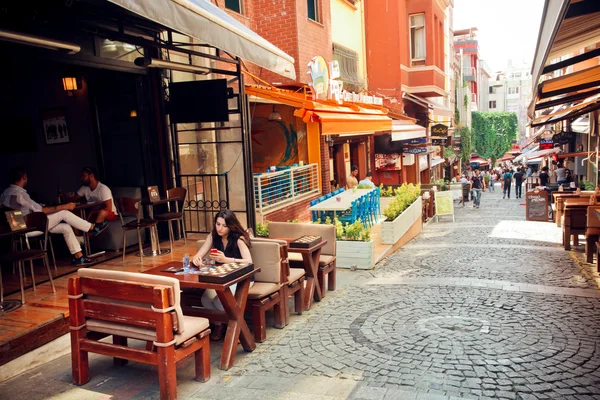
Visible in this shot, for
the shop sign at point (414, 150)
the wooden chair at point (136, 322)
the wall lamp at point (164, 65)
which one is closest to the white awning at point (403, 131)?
the shop sign at point (414, 150)

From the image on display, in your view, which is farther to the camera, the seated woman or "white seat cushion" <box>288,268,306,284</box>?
"white seat cushion" <box>288,268,306,284</box>

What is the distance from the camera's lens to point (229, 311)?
4980mm

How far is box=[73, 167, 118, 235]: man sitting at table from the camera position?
25.9ft

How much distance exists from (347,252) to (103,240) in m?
4.31

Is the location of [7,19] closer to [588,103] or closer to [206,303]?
[206,303]

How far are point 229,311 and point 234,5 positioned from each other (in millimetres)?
9581

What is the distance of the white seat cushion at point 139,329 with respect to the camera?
421 centimetres

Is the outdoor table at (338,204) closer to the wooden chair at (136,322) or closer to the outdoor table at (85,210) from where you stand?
the outdoor table at (85,210)

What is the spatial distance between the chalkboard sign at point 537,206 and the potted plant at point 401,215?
14.1 feet

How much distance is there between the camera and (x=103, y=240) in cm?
856

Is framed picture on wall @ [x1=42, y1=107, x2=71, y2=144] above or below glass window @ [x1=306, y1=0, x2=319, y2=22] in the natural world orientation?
below

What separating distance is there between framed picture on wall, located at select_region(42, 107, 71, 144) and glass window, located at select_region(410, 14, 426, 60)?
18.9 m

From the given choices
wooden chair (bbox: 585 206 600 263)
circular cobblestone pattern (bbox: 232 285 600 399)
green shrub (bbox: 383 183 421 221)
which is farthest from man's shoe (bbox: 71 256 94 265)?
wooden chair (bbox: 585 206 600 263)

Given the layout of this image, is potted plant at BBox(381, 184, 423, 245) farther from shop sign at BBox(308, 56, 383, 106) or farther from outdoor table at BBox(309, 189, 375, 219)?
shop sign at BBox(308, 56, 383, 106)
